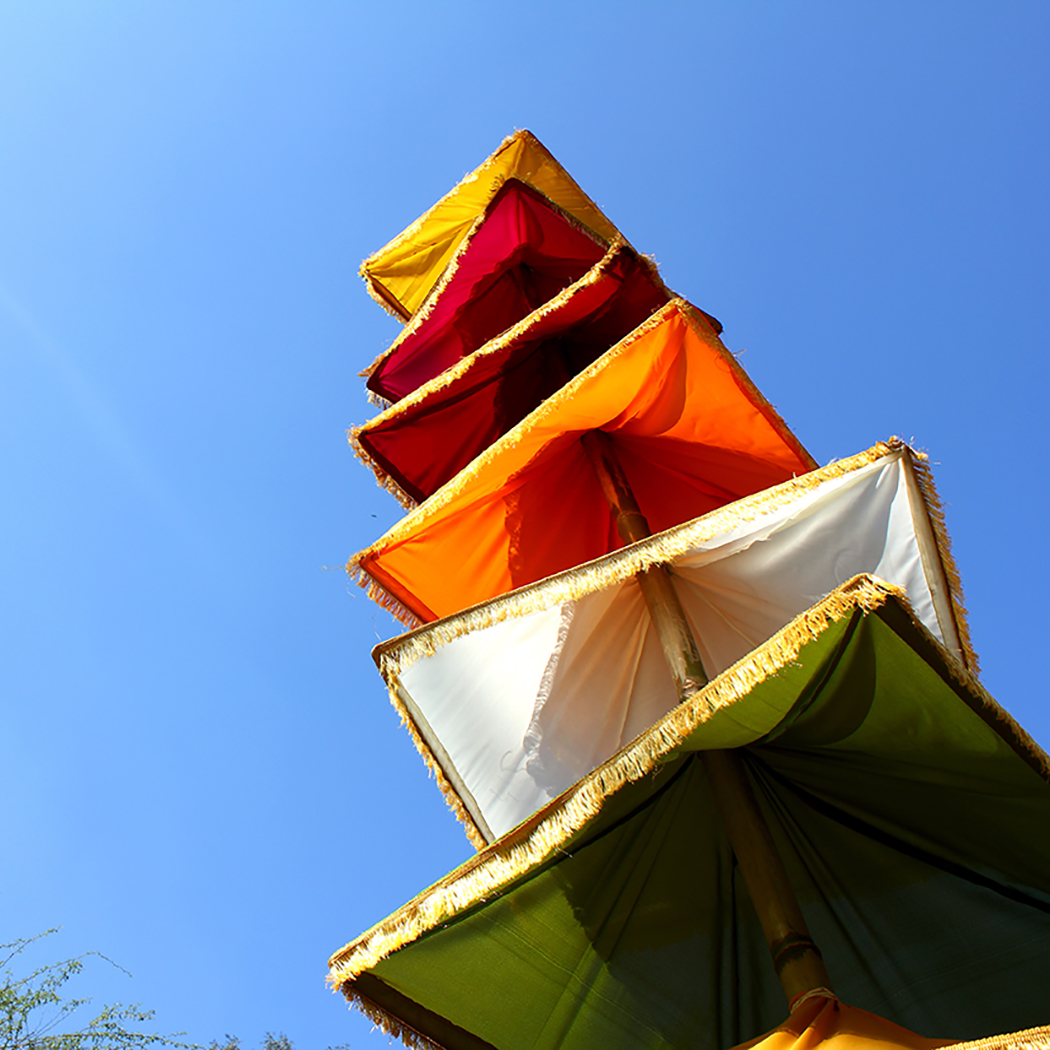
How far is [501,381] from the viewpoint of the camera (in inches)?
235

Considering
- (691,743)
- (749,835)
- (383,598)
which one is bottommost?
(749,835)

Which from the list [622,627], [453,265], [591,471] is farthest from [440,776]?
[453,265]

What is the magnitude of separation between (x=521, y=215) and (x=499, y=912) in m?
5.53

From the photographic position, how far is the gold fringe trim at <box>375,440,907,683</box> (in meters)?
3.25

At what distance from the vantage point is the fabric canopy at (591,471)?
165 inches

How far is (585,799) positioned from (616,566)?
118 cm

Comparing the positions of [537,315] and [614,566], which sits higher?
[537,315]

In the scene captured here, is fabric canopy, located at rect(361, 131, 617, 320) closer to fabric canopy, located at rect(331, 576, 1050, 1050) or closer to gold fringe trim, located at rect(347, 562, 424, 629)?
gold fringe trim, located at rect(347, 562, 424, 629)

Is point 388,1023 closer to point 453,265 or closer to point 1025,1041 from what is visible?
point 1025,1041

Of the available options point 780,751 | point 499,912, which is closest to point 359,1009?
point 499,912

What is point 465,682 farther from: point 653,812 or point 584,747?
point 653,812

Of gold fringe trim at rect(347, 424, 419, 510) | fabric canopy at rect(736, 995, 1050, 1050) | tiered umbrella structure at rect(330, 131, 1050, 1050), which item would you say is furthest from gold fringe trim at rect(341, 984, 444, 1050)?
gold fringe trim at rect(347, 424, 419, 510)

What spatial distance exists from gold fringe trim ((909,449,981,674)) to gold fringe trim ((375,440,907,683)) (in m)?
0.11

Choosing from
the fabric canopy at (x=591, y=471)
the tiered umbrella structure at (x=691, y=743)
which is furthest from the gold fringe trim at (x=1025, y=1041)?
the fabric canopy at (x=591, y=471)
